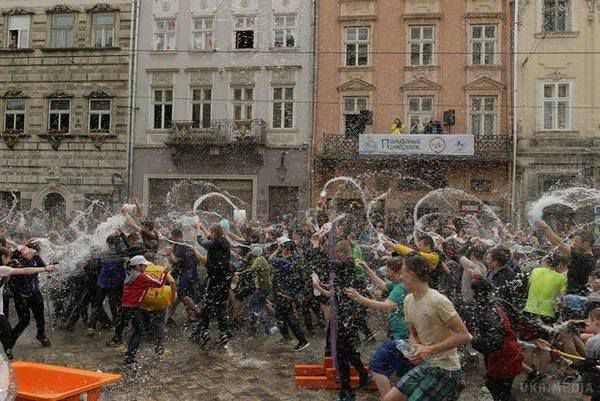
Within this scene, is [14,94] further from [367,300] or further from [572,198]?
[367,300]

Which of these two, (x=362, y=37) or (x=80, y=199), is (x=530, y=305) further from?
(x=80, y=199)

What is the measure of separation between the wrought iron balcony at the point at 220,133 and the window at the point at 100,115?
3435mm

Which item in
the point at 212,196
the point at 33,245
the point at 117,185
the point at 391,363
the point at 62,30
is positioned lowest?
the point at 391,363

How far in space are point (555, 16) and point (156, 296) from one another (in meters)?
21.9

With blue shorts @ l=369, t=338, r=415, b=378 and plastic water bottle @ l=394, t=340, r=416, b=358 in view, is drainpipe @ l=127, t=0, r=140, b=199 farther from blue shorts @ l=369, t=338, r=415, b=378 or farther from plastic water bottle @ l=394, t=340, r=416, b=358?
plastic water bottle @ l=394, t=340, r=416, b=358

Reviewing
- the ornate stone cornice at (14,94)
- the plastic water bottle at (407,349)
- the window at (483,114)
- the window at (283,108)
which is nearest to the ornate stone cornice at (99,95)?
the ornate stone cornice at (14,94)

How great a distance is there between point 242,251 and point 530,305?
5724mm

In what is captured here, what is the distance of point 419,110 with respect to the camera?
24734 millimetres

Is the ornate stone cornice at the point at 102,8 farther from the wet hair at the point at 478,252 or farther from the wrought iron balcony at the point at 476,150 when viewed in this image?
the wet hair at the point at 478,252

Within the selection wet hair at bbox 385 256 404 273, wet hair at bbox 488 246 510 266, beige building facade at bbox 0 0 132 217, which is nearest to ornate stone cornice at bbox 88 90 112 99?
beige building facade at bbox 0 0 132 217

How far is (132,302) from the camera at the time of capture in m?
7.63

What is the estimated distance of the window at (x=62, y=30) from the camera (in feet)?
89.3

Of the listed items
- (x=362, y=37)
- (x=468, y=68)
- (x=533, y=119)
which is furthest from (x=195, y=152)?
(x=533, y=119)

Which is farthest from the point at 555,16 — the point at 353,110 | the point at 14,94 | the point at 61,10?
the point at 14,94
